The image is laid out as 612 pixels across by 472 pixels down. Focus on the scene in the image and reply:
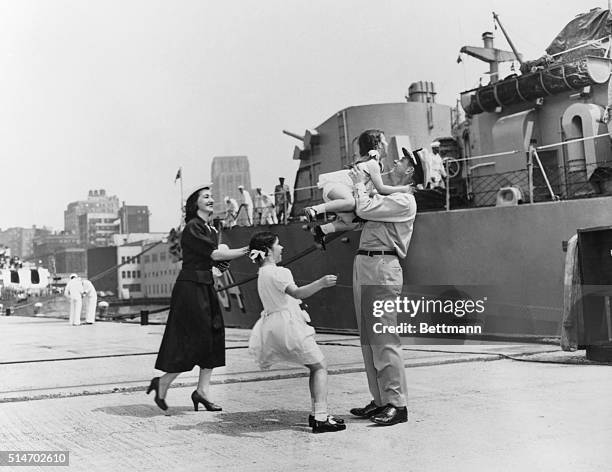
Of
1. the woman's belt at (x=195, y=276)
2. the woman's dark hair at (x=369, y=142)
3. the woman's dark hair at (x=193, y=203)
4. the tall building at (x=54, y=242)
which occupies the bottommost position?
the woman's belt at (x=195, y=276)

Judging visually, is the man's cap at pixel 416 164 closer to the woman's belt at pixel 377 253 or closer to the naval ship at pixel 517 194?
the woman's belt at pixel 377 253

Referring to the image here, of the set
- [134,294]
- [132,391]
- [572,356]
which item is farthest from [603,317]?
[134,294]

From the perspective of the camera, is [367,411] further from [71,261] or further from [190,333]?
[71,261]

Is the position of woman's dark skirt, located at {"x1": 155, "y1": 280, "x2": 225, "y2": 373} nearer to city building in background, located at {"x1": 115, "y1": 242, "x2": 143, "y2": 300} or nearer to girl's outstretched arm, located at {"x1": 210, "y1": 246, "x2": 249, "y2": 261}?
girl's outstretched arm, located at {"x1": 210, "y1": 246, "x2": 249, "y2": 261}

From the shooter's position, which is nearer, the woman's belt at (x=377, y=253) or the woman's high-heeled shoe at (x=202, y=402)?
the woman's belt at (x=377, y=253)

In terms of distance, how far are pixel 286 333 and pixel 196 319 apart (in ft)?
3.11

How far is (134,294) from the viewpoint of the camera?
7612 centimetres

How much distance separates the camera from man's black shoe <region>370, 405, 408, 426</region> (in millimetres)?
3928

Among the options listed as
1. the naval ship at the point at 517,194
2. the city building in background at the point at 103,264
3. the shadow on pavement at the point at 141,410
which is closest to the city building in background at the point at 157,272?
the city building in background at the point at 103,264

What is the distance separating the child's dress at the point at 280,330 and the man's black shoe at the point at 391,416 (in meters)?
0.43

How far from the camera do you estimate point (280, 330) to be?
394 centimetres

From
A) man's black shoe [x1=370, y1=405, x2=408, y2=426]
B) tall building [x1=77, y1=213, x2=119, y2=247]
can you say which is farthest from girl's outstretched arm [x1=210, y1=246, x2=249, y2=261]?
tall building [x1=77, y1=213, x2=119, y2=247]

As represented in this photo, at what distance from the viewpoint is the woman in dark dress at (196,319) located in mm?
4613

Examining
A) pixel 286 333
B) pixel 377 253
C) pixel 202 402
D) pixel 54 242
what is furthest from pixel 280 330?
pixel 54 242
